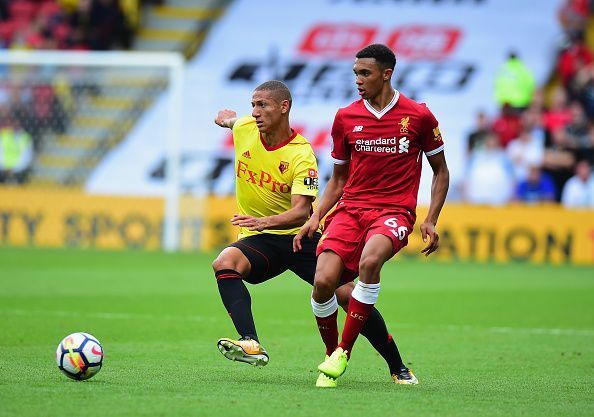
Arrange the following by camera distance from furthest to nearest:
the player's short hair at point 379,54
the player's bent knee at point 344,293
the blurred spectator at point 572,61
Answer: the blurred spectator at point 572,61, the player's bent knee at point 344,293, the player's short hair at point 379,54

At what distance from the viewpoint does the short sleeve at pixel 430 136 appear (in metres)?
8.14

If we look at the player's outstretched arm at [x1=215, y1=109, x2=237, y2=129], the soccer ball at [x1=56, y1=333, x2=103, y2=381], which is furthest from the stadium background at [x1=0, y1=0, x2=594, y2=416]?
the player's outstretched arm at [x1=215, y1=109, x2=237, y2=129]

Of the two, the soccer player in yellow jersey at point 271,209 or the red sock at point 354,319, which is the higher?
the soccer player in yellow jersey at point 271,209

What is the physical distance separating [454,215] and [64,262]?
7.54m

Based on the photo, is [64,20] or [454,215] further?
[64,20]

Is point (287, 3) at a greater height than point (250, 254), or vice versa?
point (287, 3)

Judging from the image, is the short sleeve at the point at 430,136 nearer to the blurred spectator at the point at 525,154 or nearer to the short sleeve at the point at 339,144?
the short sleeve at the point at 339,144

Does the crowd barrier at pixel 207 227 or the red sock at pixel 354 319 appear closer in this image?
the red sock at pixel 354 319

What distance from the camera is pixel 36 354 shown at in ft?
29.9

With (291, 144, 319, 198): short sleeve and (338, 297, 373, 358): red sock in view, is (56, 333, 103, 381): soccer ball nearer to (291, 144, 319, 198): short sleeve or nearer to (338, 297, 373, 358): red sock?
(338, 297, 373, 358): red sock

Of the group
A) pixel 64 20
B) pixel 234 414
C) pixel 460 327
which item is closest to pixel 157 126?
pixel 64 20

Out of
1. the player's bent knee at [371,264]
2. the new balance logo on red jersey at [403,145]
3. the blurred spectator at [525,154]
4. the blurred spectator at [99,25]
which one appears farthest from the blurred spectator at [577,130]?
the player's bent knee at [371,264]

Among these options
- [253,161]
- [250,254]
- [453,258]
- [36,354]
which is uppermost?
[253,161]

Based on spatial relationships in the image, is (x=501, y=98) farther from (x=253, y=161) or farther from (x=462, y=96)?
(x=253, y=161)
